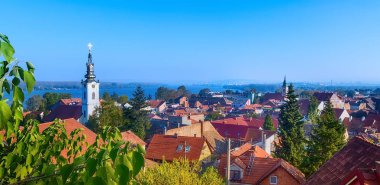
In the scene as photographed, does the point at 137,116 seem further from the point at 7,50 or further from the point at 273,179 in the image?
the point at 7,50

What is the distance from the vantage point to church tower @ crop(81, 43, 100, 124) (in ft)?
182

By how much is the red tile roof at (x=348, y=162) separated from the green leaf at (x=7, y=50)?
8.75 metres

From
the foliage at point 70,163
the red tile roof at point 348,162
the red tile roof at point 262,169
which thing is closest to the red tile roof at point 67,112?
the red tile roof at point 262,169

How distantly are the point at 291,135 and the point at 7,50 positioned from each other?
3811 centimetres

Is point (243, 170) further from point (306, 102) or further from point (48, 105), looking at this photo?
point (306, 102)

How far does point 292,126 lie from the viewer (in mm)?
40781

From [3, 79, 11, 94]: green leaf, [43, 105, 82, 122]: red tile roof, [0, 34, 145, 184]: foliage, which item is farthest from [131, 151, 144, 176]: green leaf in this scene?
[43, 105, 82, 122]: red tile roof

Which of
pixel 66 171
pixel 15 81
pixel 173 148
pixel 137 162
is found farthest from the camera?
pixel 173 148

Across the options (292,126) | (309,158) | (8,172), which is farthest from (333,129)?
(8,172)

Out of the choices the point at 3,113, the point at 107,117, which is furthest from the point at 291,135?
the point at 3,113

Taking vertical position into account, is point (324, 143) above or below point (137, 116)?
above

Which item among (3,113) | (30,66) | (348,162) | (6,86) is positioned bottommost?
(348,162)

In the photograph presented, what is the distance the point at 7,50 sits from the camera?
2195 millimetres

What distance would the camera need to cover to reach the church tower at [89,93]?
55.4 m
